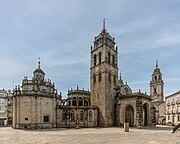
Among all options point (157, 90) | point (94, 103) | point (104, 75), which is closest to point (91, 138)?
point (104, 75)

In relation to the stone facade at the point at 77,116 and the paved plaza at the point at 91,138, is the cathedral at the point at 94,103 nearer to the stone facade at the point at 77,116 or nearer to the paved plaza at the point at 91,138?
the stone facade at the point at 77,116

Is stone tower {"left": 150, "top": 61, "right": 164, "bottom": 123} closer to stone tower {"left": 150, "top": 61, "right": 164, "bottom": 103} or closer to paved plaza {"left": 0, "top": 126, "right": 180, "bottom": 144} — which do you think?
stone tower {"left": 150, "top": 61, "right": 164, "bottom": 103}

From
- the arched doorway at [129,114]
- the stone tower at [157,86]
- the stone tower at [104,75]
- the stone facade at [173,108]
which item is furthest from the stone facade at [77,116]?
the stone tower at [157,86]

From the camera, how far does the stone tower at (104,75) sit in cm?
4103

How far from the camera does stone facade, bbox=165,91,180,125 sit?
56.5 meters

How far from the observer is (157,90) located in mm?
66938

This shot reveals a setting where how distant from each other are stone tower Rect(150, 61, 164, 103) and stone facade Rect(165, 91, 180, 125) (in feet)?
14.1

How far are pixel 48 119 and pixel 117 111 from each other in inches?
591

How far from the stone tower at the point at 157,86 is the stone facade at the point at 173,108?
169 inches

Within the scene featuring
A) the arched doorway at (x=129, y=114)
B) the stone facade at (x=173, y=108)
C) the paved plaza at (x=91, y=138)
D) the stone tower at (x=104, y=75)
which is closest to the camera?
the paved plaza at (x=91, y=138)

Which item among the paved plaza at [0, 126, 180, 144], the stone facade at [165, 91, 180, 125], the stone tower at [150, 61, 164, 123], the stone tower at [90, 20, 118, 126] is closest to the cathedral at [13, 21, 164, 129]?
the stone tower at [90, 20, 118, 126]

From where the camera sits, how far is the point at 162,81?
66625mm

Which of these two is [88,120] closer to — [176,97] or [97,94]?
[97,94]

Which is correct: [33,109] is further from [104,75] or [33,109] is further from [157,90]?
[157,90]
